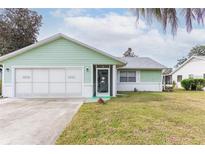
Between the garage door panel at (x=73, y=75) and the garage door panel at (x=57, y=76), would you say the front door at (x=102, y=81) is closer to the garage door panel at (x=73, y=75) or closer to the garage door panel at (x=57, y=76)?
the garage door panel at (x=73, y=75)

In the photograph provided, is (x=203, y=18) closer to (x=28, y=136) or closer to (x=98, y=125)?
(x=98, y=125)

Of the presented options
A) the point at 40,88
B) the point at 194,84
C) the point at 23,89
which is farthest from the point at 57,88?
the point at 194,84

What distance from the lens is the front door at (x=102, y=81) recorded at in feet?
48.4

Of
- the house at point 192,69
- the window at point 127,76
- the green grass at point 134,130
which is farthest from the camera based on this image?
the house at point 192,69

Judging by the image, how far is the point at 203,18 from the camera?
169 inches

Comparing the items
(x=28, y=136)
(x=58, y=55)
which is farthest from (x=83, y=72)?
(x=28, y=136)

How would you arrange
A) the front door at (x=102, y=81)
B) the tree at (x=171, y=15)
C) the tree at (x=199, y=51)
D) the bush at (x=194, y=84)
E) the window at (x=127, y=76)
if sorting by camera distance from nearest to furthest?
the tree at (x=171, y=15) < the front door at (x=102, y=81) < the window at (x=127, y=76) < the bush at (x=194, y=84) < the tree at (x=199, y=51)

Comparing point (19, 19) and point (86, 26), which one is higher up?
point (19, 19)

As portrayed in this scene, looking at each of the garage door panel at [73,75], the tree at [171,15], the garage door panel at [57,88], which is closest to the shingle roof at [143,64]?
the garage door panel at [73,75]

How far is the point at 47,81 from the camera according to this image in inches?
566

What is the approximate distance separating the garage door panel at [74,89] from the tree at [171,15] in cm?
1042

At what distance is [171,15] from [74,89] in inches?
427

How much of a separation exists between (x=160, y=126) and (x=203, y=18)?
318 centimetres

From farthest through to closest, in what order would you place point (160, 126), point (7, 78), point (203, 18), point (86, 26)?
A: point (7, 78)
point (86, 26)
point (160, 126)
point (203, 18)
